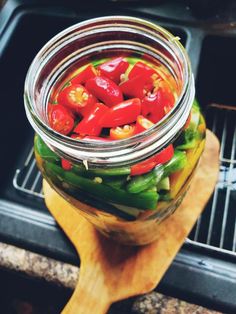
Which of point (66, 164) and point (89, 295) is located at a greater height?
point (66, 164)

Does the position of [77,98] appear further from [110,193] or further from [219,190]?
[219,190]

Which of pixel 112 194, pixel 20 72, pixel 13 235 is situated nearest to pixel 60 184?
pixel 112 194

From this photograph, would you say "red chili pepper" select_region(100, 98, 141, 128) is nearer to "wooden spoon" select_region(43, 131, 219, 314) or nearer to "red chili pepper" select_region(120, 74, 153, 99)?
"red chili pepper" select_region(120, 74, 153, 99)

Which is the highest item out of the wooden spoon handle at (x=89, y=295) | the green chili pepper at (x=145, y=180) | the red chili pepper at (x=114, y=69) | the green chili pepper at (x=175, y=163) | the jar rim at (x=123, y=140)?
the red chili pepper at (x=114, y=69)

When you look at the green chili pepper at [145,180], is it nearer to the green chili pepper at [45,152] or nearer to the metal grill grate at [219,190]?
the green chili pepper at [45,152]

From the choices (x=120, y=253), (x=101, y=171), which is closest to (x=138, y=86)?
(x=101, y=171)

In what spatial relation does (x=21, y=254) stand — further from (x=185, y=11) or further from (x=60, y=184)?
(x=185, y=11)

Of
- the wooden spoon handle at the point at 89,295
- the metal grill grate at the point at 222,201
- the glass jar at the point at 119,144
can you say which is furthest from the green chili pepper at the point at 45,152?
the metal grill grate at the point at 222,201
